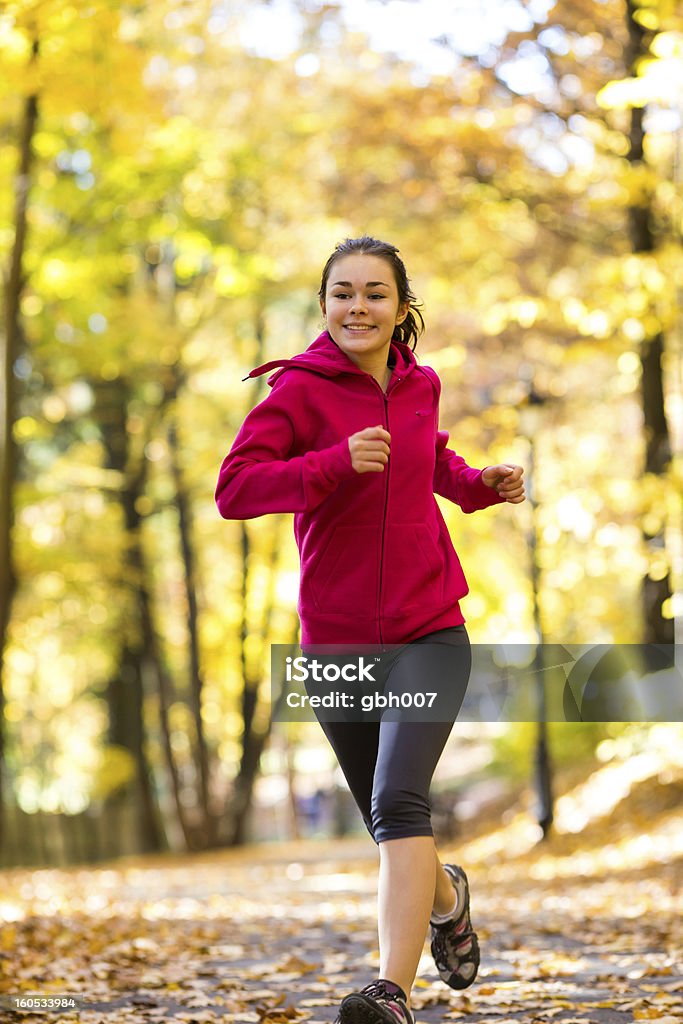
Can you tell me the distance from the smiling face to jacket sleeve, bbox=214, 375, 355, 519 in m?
0.27

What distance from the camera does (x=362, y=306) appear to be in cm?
374

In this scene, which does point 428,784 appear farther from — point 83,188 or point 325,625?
point 83,188

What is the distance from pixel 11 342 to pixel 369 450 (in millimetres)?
9402

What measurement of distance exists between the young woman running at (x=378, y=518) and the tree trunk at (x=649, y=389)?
7.59 m

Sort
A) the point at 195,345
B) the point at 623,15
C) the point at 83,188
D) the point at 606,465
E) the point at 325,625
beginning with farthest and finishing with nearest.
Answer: the point at 195,345
the point at 606,465
the point at 83,188
the point at 623,15
the point at 325,625

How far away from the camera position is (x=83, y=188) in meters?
16.1

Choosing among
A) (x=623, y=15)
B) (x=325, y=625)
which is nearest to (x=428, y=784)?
(x=325, y=625)

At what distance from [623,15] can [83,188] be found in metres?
7.16

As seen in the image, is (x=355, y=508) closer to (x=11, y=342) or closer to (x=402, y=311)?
(x=402, y=311)

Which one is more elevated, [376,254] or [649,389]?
[649,389]

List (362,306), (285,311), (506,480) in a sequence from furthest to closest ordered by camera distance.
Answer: (285,311)
(506,480)
(362,306)

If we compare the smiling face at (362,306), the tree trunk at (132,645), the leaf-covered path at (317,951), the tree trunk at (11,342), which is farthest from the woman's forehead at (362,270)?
the tree trunk at (132,645)

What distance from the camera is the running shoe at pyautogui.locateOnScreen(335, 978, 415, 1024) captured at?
124 inches

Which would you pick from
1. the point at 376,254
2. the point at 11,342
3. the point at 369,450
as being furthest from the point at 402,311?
the point at 11,342
